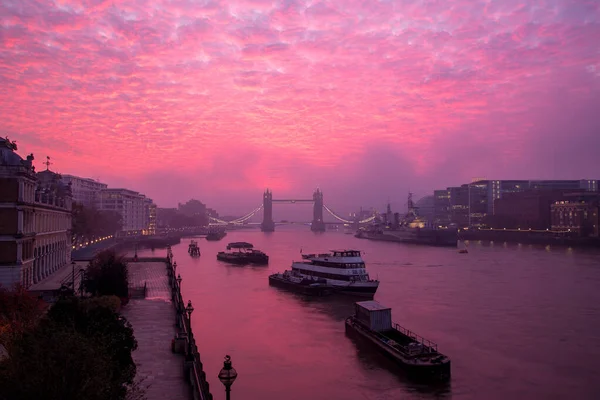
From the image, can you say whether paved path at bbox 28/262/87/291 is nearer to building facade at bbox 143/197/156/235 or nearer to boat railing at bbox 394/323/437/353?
boat railing at bbox 394/323/437/353

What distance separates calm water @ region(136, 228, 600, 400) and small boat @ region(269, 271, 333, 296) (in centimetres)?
116

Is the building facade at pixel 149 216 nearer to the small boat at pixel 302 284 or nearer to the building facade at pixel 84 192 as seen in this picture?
the building facade at pixel 84 192

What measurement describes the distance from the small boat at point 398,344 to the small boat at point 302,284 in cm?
1339

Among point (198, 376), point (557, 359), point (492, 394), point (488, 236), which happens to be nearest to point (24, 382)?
point (198, 376)

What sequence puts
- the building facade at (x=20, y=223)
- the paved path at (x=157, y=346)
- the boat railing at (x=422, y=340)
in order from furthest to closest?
the building facade at (x=20, y=223), the boat railing at (x=422, y=340), the paved path at (x=157, y=346)

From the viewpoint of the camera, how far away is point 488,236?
15250cm

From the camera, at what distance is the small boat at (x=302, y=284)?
44.7 metres

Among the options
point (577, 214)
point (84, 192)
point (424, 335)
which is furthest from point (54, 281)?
point (84, 192)

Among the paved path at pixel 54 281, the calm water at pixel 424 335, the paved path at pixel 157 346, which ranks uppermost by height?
the paved path at pixel 54 281

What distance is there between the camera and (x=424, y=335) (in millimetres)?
30250

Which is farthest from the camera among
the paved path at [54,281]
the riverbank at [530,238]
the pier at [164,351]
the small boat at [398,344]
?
the riverbank at [530,238]

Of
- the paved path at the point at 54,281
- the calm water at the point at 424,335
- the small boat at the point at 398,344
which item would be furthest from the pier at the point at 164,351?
the small boat at the point at 398,344

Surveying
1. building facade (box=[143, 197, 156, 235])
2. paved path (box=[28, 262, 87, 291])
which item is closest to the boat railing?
paved path (box=[28, 262, 87, 291])

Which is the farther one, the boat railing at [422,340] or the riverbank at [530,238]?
the riverbank at [530,238]
